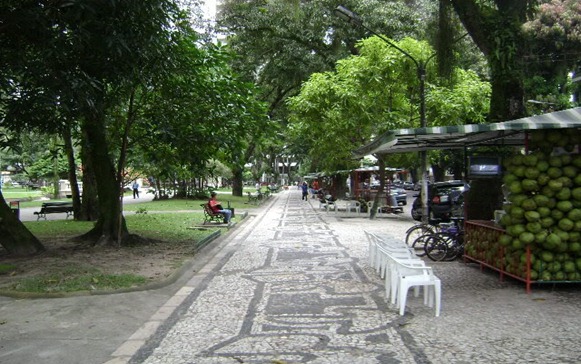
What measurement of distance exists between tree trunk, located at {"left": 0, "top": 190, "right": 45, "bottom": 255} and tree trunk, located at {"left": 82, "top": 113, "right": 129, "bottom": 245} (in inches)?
70.8

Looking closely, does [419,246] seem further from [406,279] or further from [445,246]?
[406,279]

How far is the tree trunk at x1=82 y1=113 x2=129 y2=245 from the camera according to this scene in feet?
40.3

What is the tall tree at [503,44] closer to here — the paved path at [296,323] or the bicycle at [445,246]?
the bicycle at [445,246]

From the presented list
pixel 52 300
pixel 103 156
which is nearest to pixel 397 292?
pixel 52 300

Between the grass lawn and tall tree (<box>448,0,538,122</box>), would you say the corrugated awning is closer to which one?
tall tree (<box>448,0,538,122</box>)

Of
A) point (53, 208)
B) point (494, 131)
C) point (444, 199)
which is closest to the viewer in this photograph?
point (494, 131)

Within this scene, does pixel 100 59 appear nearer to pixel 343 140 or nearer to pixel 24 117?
pixel 24 117

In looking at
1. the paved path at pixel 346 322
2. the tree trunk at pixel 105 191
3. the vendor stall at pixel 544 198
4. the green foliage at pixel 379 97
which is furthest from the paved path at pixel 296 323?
the green foliage at pixel 379 97

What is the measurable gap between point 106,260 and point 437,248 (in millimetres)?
6774

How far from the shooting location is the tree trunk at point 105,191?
1227 centimetres

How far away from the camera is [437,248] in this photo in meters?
10.4

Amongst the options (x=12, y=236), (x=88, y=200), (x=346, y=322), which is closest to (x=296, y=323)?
(x=346, y=322)

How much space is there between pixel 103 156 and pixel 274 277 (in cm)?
610

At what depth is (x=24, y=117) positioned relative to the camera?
9289 mm
